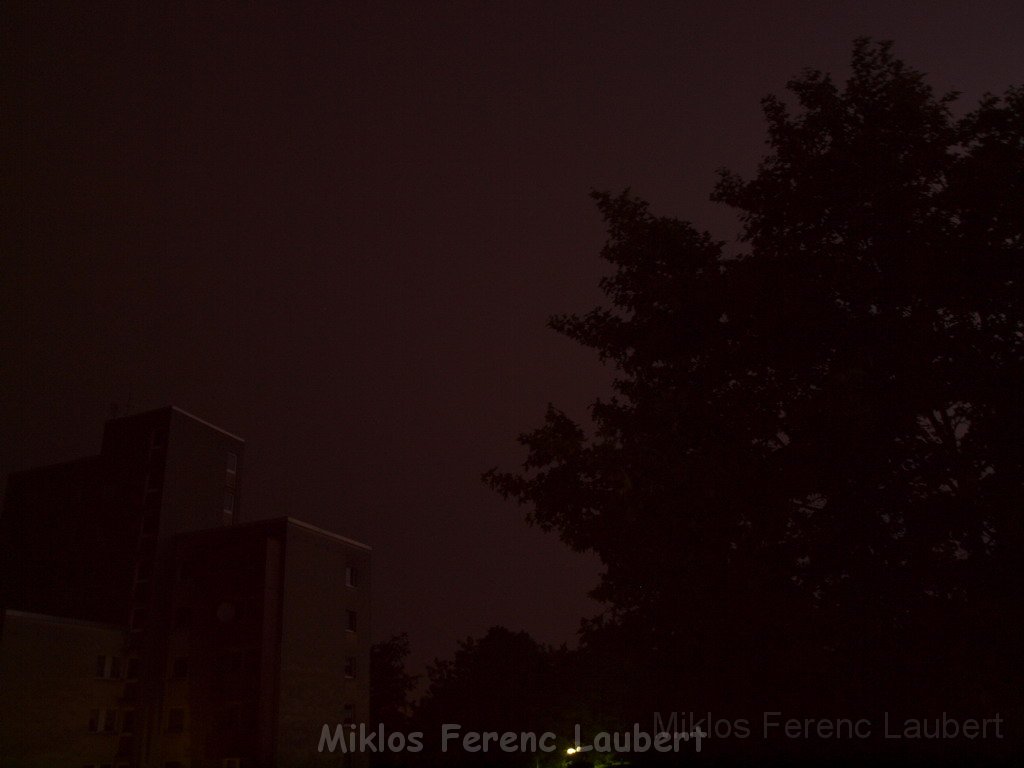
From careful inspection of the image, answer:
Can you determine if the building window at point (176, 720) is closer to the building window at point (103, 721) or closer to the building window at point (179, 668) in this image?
the building window at point (179, 668)

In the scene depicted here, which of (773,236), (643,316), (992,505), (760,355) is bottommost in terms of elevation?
(992,505)

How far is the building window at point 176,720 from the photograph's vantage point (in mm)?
37406

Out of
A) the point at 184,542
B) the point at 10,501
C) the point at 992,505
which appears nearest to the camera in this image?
the point at 992,505

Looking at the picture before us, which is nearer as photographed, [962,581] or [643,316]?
[962,581]

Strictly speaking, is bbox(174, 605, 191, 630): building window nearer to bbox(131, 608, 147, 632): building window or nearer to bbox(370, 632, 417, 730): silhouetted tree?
bbox(131, 608, 147, 632): building window

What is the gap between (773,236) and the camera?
1088 cm

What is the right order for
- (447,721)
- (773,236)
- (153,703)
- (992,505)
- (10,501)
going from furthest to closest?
1. (447,721)
2. (10,501)
3. (153,703)
4. (773,236)
5. (992,505)

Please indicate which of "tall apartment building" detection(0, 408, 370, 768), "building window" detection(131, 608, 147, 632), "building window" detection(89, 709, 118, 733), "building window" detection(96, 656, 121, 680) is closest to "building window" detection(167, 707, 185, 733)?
"tall apartment building" detection(0, 408, 370, 768)

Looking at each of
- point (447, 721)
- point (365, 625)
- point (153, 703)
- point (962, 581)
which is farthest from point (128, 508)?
point (447, 721)

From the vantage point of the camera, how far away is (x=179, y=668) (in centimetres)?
3884

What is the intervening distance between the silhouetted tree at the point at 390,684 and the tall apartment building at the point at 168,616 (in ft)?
100

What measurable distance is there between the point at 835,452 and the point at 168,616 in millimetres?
37286

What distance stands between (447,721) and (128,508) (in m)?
47.0

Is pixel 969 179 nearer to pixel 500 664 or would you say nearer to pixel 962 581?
pixel 962 581
